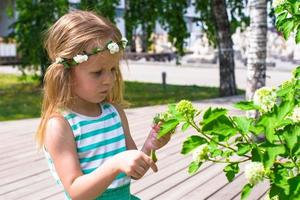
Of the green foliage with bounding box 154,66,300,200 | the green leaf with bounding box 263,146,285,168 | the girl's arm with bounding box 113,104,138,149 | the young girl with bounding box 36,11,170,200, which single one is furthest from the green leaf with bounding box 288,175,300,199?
the girl's arm with bounding box 113,104,138,149

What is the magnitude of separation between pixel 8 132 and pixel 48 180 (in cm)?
299

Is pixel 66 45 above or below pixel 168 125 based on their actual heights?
Answer: above

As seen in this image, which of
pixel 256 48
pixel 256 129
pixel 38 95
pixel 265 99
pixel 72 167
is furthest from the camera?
pixel 38 95

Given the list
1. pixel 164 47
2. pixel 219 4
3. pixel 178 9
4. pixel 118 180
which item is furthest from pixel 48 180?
pixel 164 47

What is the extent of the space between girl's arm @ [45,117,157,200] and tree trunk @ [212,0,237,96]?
12.6 meters

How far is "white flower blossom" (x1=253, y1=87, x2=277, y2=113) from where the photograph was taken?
1941mm

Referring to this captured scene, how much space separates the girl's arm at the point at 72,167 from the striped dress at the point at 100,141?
0.06 m

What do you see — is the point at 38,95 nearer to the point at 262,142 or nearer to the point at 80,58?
the point at 80,58

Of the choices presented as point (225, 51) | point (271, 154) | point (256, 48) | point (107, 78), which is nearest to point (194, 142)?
point (271, 154)

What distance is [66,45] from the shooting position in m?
2.22

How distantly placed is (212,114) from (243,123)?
0.12 metres

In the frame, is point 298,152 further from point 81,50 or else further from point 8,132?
point 8,132

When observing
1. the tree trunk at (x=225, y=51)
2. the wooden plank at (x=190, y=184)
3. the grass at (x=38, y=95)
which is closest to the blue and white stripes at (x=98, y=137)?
the wooden plank at (x=190, y=184)

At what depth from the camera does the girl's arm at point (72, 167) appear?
192 centimetres
